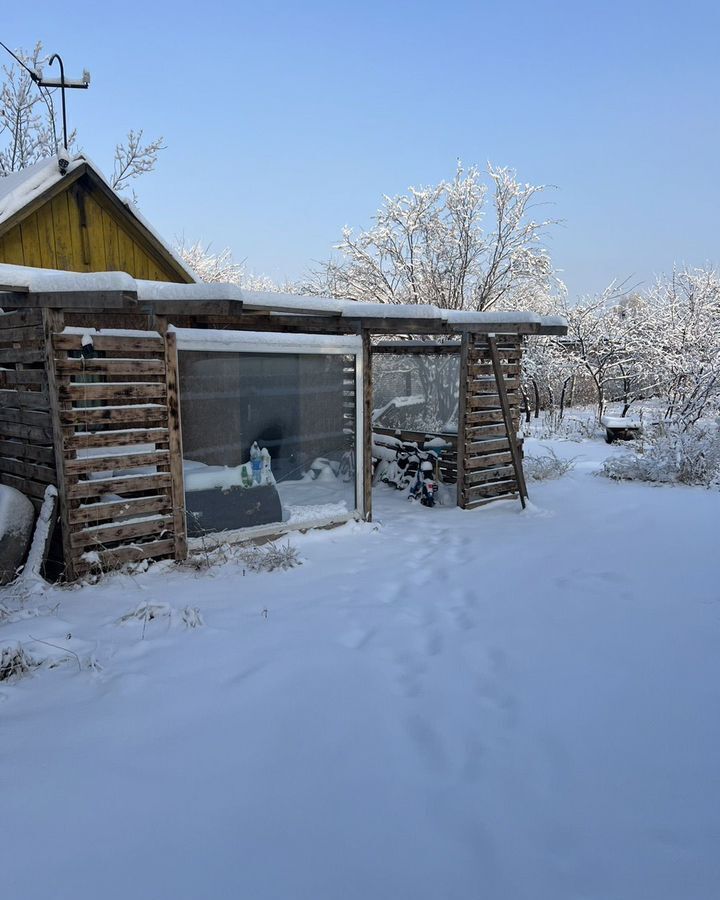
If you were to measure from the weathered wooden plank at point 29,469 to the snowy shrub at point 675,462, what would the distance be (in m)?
8.51

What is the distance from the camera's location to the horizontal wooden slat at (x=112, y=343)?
15.7ft

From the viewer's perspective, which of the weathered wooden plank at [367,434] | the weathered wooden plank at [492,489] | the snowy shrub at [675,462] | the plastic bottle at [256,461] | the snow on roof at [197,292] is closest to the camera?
the snow on roof at [197,292]

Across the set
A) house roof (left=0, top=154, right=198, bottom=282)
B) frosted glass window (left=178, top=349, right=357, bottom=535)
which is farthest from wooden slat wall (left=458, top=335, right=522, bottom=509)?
house roof (left=0, top=154, right=198, bottom=282)

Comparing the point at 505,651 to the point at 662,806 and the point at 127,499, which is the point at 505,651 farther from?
the point at 127,499

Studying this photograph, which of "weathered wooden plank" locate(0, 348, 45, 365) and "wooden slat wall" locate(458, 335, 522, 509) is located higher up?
"weathered wooden plank" locate(0, 348, 45, 365)

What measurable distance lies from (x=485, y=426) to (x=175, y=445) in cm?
434

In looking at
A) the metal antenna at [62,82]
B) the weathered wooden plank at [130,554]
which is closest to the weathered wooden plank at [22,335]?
the weathered wooden plank at [130,554]

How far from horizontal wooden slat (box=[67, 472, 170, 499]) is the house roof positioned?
4.31 meters

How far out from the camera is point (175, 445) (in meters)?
5.51

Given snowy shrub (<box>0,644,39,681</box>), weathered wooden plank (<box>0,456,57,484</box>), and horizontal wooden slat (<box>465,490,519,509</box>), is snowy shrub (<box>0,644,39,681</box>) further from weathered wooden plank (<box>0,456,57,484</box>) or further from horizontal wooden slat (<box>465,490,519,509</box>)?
horizontal wooden slat (<box>465,490,519,509</box>)

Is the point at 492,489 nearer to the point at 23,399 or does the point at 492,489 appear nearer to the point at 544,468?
the point at 544,468

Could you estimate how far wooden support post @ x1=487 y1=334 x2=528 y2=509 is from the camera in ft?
25.5

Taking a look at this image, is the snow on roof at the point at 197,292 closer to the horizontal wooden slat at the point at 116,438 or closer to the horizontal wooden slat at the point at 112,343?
the horizontal wooden slat at the point at 112,343

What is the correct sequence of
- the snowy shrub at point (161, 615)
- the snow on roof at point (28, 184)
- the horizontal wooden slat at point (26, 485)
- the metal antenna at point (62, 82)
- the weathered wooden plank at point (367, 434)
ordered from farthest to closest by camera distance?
the metal antenna at point (62, 82)
the snow on roof at point (28, 184)
the weathered wooden plank at point (367, 434)
the horizontal wooden slat at point (26, 485)
the snowy shrub at point (161, 615)
